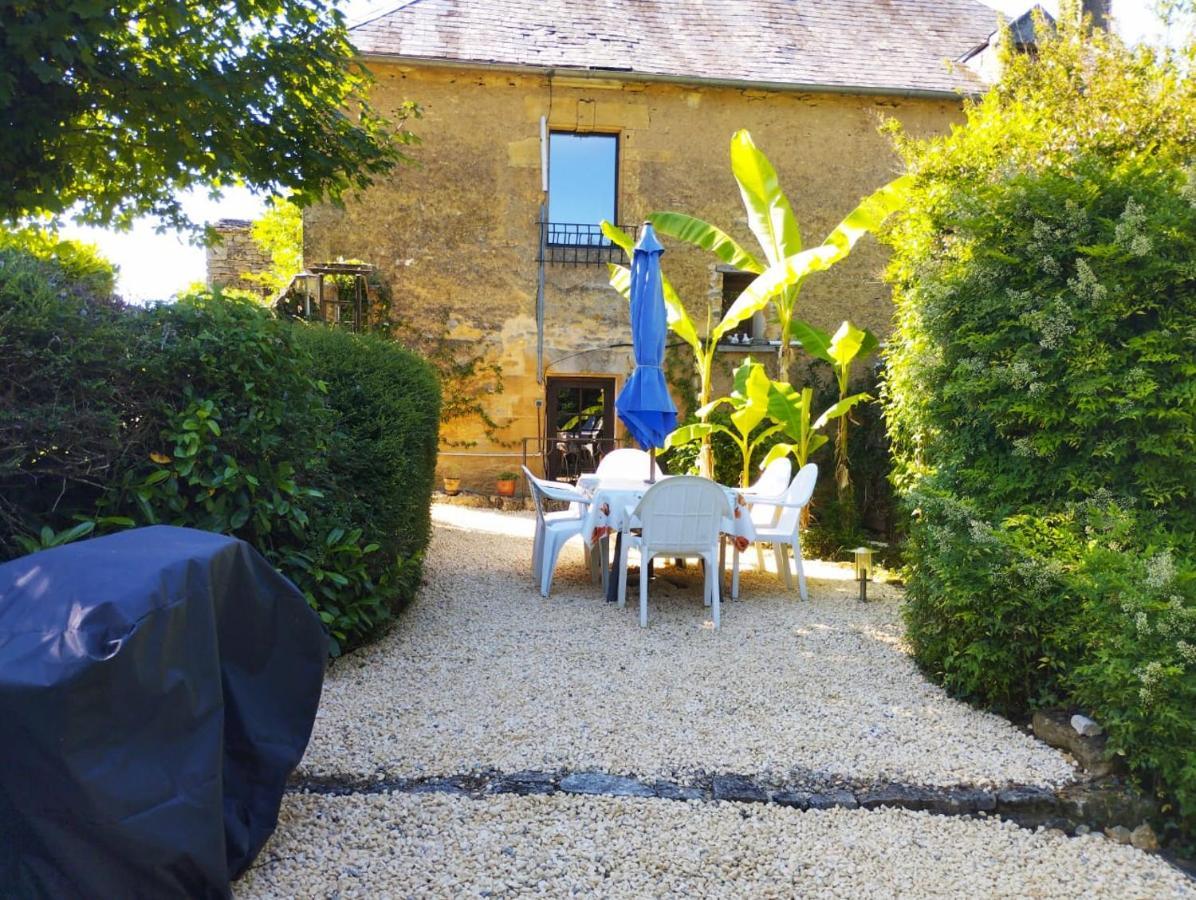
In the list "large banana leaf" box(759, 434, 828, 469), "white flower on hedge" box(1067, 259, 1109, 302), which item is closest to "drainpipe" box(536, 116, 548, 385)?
"large banana leaf" box(759, 434, 828, 469)

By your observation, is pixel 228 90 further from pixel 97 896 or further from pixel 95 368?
pixel 97 896

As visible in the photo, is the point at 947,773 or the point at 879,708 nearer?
the point at 947,773

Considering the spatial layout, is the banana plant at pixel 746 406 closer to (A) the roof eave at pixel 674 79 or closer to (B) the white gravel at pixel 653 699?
(B) the white gravel at pixel 653 699

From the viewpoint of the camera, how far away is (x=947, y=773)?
3.23m

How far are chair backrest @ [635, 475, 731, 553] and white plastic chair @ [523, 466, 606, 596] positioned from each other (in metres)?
0.69

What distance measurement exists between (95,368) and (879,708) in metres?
3.66

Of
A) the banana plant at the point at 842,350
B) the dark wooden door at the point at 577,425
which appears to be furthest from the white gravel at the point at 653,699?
the dark wooden door at the point at 577,425

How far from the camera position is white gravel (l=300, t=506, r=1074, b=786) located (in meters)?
3.31

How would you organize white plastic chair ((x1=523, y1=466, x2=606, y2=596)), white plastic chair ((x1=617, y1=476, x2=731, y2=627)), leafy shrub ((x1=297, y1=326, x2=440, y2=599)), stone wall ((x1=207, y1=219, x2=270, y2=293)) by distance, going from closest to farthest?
leafy shrub ((x1=297, y1=326, x2=440, y2=599)) → white plastic chair ((x1=617, y1=476, x2=731, y2=627)) → white plastic chair ((x1=523, y1=466, x2=606, y2=596)) → stone wall ((x1=207, y1=219, x2=270, y2=293))

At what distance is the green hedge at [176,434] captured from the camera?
307 centimetres

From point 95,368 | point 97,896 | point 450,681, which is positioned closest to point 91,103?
point 95,368

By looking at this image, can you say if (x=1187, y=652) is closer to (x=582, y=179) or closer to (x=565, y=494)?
(x=565, y=494)

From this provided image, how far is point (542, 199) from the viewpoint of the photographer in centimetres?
1103

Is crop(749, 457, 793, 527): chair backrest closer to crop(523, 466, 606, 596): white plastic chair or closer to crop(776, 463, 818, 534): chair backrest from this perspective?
crop(776, 463, 818, 534): chair backrest
